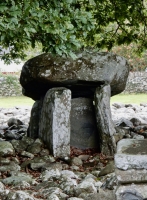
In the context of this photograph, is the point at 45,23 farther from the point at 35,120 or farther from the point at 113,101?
the point at 113,101

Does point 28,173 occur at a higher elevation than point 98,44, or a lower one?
lower

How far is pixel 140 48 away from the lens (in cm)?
942

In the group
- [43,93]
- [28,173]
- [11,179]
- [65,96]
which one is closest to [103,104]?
[65,96]

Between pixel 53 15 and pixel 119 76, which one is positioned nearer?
pixel 53 15

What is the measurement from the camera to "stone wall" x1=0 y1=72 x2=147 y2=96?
24.5 meters

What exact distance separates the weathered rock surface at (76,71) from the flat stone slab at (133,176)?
4233 millimetres

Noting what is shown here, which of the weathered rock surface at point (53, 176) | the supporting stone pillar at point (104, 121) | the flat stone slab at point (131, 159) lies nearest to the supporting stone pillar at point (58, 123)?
the weathered rock surface at point (53, 176)

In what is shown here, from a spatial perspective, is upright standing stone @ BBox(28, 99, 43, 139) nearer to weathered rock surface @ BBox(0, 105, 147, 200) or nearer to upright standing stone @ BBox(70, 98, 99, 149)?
weathered rock surface @ BBox(0, 105, 147, 200)

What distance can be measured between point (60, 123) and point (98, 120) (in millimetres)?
747

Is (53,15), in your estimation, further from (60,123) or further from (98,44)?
(98,44)

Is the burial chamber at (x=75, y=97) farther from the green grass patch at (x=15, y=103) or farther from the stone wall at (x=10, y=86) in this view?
the stone wall at (x=10, y=86)

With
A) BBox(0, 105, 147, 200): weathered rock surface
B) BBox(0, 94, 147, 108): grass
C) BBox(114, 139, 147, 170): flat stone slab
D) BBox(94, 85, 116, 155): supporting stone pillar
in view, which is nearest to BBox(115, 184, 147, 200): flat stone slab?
BBox(0, 105, 147, 200): weathered rock surface

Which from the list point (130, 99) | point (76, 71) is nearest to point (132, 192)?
point (76, 71)

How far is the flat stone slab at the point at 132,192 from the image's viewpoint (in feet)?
8.07
